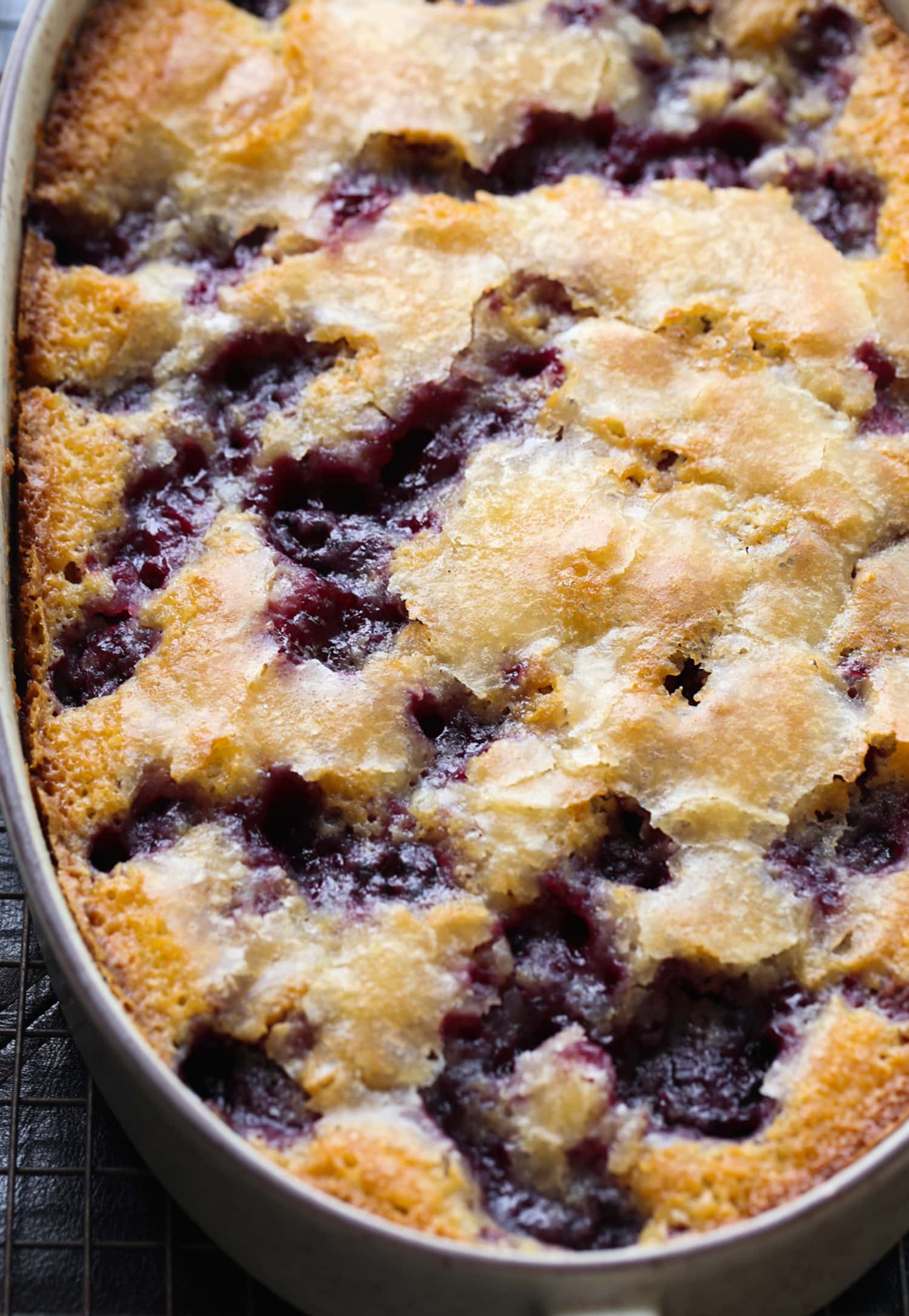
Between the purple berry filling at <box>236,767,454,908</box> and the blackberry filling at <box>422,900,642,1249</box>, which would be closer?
the blackberry filling at <box>422,900,642,1249</box>

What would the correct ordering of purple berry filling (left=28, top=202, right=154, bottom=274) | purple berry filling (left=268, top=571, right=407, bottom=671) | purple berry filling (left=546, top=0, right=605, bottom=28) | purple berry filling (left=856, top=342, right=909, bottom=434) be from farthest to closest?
purple berry filling (left=546, top=0, right=605, bottom=28) < purple berry filling (left=28, top=202, right=154, bottom=274) < purple berry filling (left=856, top=342, right=909, bottom=434) < purple berry filling (left=268, top=571, right=407, bottom=671)

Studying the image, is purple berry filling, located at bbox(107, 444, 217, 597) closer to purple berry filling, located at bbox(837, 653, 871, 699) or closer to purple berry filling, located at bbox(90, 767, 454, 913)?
purple berry filling, located at bbox(90, 767, 454, 913)

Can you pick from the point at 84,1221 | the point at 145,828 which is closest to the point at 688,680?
the point at 145,828

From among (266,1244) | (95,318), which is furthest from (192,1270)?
(95,318)

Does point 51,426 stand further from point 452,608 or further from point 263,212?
point 452,608

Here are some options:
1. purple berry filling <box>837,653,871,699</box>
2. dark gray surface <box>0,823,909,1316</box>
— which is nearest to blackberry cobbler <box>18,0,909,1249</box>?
purple berry filling <box>837,653,871,699</box>

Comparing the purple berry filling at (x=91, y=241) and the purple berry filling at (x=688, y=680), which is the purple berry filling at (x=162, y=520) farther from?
the purple berry filling at (x=688, y=680)

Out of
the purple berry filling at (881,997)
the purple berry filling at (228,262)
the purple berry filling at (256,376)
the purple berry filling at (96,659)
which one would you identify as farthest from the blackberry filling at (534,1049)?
the purple berry filling at (228,262)

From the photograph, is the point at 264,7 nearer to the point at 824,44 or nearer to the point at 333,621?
the point at 824,44
